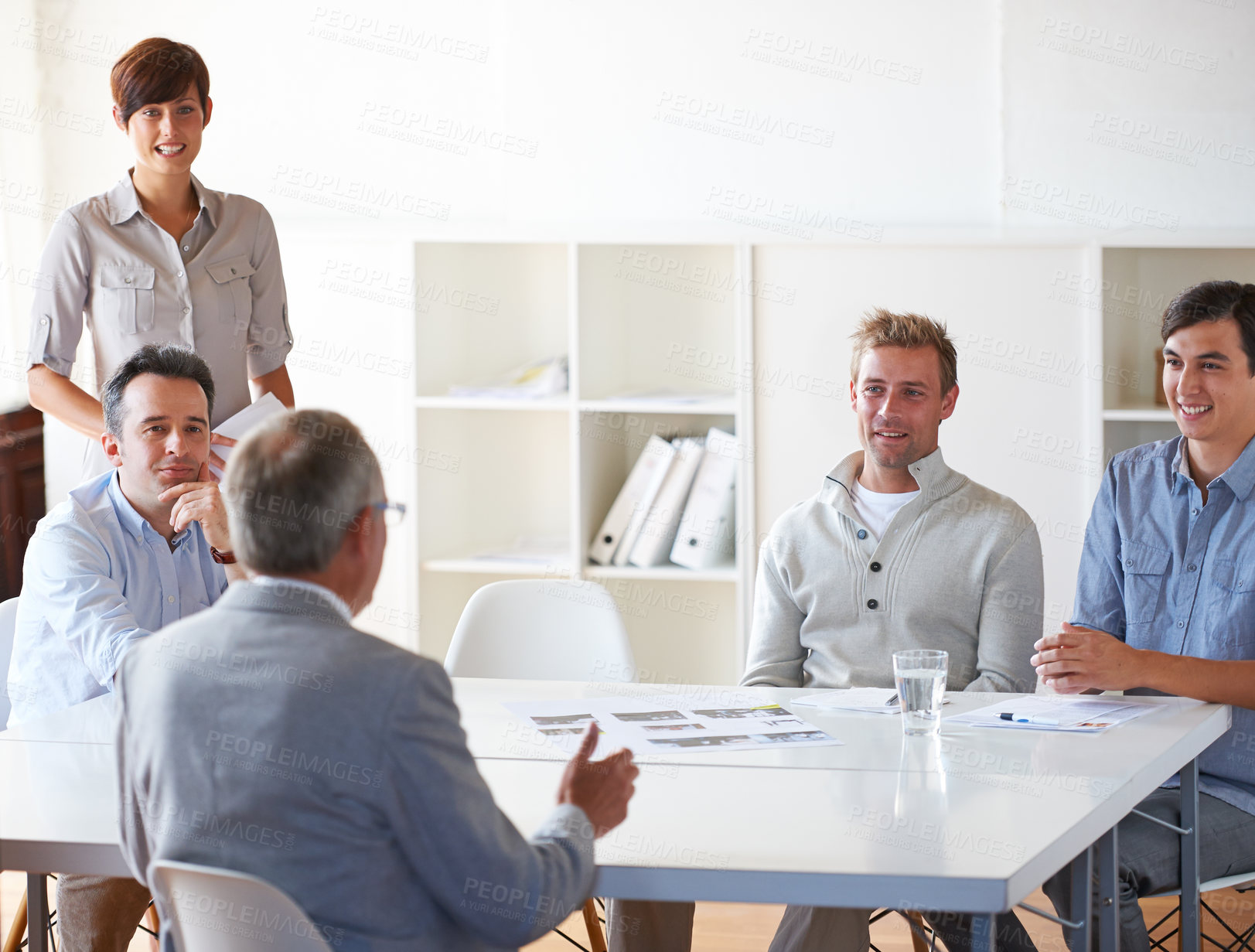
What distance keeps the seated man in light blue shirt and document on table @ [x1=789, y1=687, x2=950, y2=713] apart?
110cm

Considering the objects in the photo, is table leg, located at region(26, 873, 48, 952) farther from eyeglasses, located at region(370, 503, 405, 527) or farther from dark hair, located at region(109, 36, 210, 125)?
dark hair, located at region(109, 36, 210, 125)

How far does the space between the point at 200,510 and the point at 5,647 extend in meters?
0.53

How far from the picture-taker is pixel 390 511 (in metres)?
1.39

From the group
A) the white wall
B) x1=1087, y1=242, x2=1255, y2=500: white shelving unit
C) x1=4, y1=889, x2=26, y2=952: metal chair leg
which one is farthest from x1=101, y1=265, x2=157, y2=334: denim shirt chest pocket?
x1=1087, y1=242, x2=1255, y2=500: white shelving unit

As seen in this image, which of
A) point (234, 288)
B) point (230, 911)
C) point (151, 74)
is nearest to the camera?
point (230, 911)

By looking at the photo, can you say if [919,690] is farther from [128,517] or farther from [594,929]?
[128,517]

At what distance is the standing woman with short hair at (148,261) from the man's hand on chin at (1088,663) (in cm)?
167

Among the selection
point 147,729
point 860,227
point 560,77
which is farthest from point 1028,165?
point 147,729

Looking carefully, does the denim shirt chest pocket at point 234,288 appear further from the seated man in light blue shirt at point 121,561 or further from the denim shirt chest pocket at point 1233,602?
the denim shirt chest pocket at point 1233,602

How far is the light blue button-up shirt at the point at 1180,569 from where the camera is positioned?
2.17m

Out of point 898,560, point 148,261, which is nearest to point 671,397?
point 898,560

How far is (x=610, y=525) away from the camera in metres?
3.65

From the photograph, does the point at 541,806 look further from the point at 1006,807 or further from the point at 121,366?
the point at 121,366

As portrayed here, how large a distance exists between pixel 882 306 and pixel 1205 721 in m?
1.70
